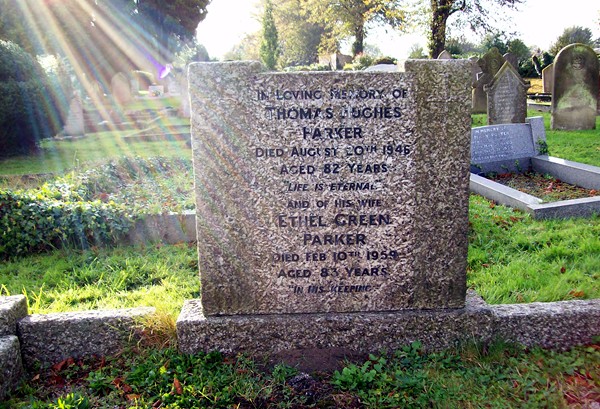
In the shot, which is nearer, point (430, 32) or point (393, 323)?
point (393, 323)

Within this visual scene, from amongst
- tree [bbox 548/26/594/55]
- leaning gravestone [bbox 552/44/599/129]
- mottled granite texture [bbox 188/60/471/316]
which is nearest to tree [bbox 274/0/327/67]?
tree [bbox 548/26/594/55]

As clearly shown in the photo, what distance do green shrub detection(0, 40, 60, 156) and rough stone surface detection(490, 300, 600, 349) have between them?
40.2 feet

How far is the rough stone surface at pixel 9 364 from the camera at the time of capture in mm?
2562

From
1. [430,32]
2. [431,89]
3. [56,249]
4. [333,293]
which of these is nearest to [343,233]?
[333,293]

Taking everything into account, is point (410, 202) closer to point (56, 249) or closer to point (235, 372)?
point (235, 372)

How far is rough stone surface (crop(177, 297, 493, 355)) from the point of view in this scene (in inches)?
111

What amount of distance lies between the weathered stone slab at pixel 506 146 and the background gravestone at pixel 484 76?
8.82 meters

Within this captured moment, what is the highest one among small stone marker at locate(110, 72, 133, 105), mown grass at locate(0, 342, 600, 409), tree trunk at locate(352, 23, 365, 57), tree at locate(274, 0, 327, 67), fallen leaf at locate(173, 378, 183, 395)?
tree at locate(274, 0, 327, 67)

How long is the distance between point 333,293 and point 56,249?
3438mm

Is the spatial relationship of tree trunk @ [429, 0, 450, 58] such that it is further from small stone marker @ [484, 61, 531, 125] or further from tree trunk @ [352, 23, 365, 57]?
tree trunk @ [352, 23, 365, 57]

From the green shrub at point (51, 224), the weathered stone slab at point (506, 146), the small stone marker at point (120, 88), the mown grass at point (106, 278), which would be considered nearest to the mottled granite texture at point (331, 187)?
the mown grass at point (106, 278)

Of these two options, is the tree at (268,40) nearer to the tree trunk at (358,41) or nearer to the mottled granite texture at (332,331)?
the tree trunk at (358,41)

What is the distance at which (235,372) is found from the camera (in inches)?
104

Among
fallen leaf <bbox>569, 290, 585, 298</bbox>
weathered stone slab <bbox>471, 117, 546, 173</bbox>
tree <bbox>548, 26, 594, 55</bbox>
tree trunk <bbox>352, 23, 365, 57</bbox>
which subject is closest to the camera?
fallen leaf <bbox>569, 290, 585, 298</bbox>
